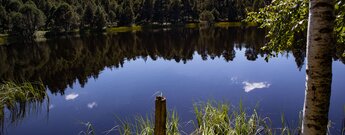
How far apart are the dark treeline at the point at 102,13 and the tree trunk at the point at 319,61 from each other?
8150cm

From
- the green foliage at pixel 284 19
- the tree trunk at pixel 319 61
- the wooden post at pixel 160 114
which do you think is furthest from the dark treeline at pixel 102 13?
the tree trunk at pixel 319 61

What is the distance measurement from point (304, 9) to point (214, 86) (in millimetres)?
19557

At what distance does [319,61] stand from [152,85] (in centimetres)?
2389

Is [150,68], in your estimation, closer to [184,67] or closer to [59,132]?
[184,67]

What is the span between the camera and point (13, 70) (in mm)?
37156

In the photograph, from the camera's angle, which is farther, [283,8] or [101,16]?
[101,16]

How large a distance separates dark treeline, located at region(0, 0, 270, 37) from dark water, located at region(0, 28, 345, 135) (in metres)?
44.9

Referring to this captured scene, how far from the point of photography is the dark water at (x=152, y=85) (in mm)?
17945

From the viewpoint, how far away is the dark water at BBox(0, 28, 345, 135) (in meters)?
17.9

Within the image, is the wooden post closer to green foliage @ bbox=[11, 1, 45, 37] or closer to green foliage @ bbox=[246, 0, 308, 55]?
green foliage @ bbox=[246, 0, 308, 55]

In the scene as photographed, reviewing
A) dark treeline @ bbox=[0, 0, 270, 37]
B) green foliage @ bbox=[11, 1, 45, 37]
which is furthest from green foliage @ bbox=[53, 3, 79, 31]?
green foliage @ bbox=[11, 1, 45, 37]

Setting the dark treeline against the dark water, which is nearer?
the dark water

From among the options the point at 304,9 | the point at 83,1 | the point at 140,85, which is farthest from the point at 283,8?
the point at 83,1

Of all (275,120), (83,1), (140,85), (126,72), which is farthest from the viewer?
(83,1)
